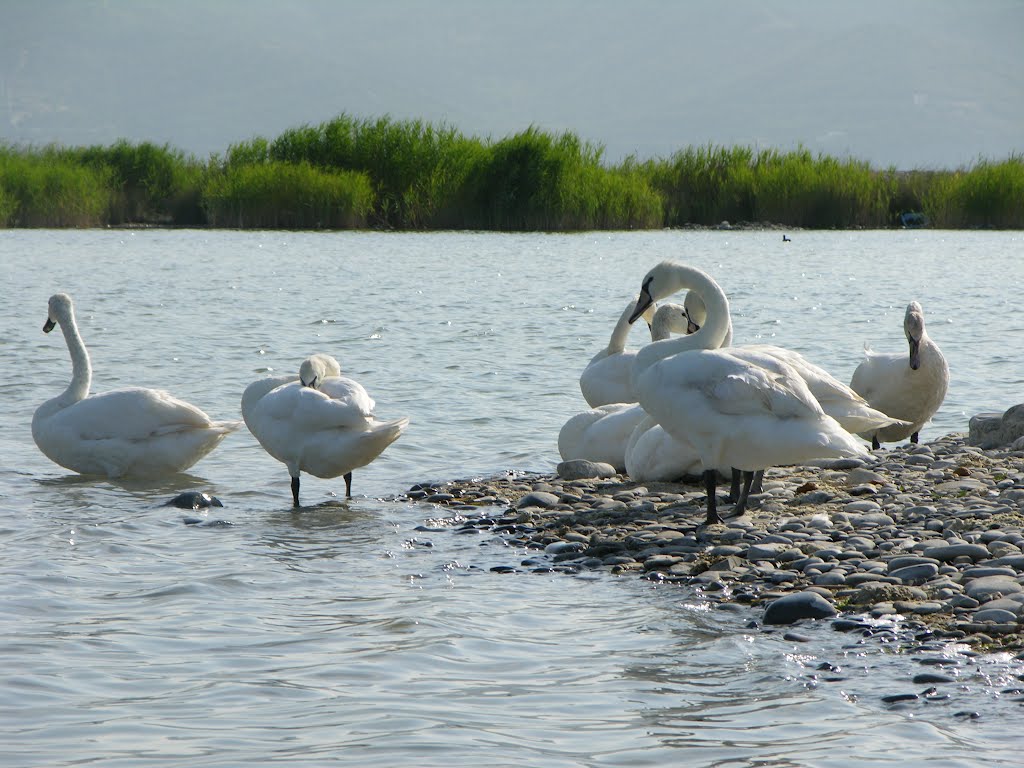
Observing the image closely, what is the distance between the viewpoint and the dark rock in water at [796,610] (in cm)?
509

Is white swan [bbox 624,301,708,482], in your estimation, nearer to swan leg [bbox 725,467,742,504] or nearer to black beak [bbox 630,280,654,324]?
swan leg [bbox 725,467,742,504]

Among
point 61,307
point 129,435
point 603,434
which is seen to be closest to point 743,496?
point 603,434

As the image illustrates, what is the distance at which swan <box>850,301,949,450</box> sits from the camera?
9.24m

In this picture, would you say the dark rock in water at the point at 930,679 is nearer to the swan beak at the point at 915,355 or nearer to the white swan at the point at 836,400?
the white swan at the point at 836,400

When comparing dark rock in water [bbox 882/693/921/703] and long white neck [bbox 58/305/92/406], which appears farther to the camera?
long white neck [bbox 58/305/92/406]

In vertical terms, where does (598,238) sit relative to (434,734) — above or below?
above

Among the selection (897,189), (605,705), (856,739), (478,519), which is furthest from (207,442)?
(897,189)

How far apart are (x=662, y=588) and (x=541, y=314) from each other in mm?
12814

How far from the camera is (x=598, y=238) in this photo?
32.7 meters

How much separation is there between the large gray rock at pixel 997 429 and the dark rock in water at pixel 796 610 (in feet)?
13.6

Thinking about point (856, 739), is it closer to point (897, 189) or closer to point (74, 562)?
point (74, 562)

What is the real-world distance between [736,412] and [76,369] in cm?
497

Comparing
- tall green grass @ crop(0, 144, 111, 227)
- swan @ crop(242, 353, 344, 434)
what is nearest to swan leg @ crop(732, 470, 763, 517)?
swan @ crop(242, 353, 344, 434)

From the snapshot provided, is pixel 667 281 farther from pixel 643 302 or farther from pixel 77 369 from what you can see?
pixel 77 369
